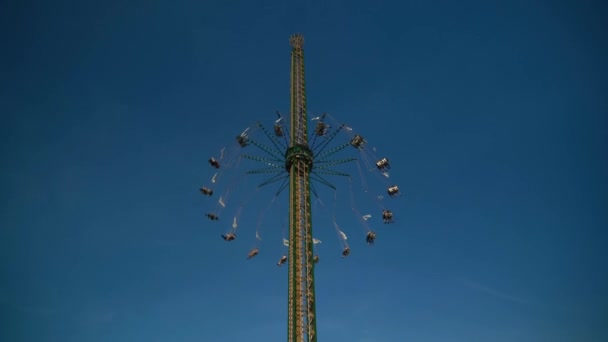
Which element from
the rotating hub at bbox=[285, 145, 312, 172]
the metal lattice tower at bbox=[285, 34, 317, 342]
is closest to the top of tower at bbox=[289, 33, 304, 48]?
the metal lattice tower at bbox=[285, 34, 317, 342]

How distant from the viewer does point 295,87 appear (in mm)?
59906

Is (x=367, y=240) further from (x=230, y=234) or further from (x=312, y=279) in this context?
(x=230, y=234)

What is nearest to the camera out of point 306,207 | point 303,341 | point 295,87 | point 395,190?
point 303,341

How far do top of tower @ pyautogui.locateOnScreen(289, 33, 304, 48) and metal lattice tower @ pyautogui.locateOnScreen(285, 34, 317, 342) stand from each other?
465cm

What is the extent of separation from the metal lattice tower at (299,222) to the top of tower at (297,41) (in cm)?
465

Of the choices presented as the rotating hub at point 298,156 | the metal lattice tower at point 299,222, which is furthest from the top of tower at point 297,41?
the rotating hub at point 298,156

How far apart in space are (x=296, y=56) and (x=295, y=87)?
5484mm

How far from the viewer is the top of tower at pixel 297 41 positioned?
63.9 metres

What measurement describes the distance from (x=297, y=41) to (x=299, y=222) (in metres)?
27.4

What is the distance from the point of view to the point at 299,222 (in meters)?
50.3

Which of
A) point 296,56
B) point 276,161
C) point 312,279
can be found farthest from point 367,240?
point 296,56

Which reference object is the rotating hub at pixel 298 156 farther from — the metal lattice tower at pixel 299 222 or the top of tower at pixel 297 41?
the top of tower at pixel 297 41

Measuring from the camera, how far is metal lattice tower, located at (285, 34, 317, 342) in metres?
45.1

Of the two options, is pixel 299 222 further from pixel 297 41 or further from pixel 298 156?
pixel 297 41
